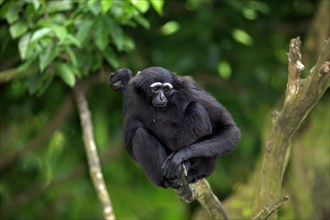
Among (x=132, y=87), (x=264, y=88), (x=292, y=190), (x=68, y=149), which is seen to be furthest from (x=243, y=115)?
(x=132, y=87)

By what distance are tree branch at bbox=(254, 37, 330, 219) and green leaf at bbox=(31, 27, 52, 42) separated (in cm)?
244

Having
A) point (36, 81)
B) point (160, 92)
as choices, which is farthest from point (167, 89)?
point (36, 81)

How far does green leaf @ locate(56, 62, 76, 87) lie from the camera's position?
25.4ft

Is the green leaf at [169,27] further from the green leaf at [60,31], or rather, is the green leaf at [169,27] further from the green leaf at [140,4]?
the green leaf at [60,31]

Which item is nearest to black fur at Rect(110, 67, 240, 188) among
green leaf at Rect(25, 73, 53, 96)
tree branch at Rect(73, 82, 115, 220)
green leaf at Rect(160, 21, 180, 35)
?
tree branch at Rect(73, 82, 115, 220)

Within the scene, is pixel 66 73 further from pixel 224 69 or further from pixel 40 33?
pixel 224 69

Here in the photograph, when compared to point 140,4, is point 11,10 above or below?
above

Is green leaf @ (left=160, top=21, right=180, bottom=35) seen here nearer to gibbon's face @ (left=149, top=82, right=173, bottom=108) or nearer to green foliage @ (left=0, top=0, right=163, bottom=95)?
green foliage @ (left=0, top=0, right=163, bottom=95)

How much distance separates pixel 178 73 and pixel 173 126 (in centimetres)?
394

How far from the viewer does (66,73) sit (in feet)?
25.6

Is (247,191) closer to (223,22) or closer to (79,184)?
(223,22)

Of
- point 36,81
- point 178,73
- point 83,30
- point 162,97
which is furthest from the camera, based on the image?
point 178,73

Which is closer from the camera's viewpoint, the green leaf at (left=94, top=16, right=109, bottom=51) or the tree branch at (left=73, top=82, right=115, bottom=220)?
the green leaf at (left=94, top=16, right=109, bottom=51)

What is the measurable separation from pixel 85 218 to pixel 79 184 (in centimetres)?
60
